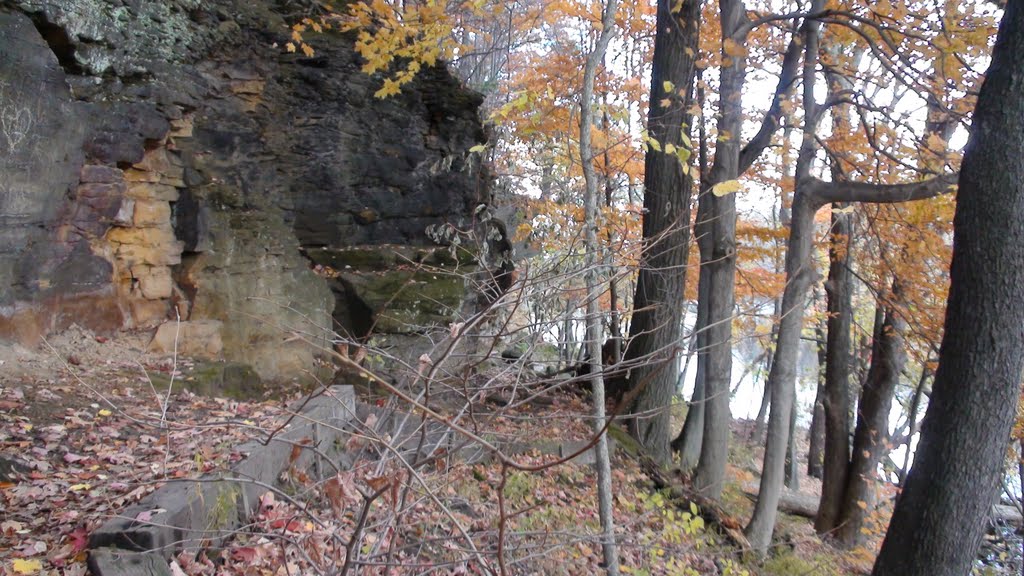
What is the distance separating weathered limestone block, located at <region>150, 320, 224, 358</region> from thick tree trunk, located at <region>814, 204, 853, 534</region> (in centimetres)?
959

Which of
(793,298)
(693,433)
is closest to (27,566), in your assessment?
(793,298)

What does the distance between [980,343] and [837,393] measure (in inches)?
279

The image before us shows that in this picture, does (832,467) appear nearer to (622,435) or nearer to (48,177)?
(622,435)

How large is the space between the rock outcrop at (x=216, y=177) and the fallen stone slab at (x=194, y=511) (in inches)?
86.6

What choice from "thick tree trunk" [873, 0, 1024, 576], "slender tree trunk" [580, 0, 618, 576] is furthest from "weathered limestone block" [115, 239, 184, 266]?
"thick tree trunk" [873, 0, 1024, 576]

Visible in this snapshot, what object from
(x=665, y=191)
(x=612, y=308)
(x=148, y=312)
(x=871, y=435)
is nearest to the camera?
(x=612, y=308)

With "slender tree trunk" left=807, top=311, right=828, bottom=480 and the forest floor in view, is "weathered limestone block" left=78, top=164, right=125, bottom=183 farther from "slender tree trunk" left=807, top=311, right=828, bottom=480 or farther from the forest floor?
"slender tree trunk" left=807, top=311, right=828, bottom=480

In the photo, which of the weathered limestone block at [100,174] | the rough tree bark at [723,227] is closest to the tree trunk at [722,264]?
the rough tree bark at [723,227]

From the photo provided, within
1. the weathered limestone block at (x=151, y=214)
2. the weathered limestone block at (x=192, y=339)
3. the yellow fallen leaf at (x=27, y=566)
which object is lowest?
the yellow fallen leaf at (x=27, y=566)

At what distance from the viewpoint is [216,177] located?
9.16m

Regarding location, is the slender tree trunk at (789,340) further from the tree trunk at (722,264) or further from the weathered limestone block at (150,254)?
the weathered limestone block at (150,254)

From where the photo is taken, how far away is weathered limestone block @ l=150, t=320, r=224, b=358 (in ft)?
27.2

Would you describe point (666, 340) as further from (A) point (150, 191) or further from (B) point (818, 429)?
(B) point (818, 429)

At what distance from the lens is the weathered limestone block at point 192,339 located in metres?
8.30
